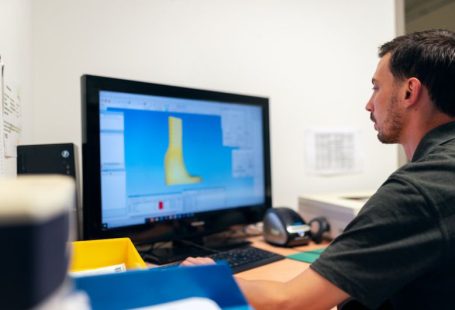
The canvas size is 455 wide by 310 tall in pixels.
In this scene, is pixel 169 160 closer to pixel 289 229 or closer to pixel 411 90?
pixel 289 229

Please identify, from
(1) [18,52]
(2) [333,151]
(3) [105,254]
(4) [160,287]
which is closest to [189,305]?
(4) [160,287]

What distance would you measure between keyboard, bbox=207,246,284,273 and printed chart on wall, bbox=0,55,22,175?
59 cm

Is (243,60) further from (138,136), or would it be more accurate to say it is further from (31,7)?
(31,7)

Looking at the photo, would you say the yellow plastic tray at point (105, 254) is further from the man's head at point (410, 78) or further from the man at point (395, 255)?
the man's head at point (410, 78)

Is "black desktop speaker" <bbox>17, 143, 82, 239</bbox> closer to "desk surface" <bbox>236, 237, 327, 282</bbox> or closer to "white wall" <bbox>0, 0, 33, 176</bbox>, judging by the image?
"white wall" <bbox>0, 0, 33, 176</bbox>

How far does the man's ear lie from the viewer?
0.86 m

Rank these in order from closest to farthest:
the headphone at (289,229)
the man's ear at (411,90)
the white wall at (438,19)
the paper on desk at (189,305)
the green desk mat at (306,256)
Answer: the paper on desk at (189,305)
the man's ear at (411,90)
the green desk mat at (306,256)
the headphone at (289,229)
the white wall at (438,19)

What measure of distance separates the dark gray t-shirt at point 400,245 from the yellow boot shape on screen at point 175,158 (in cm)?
60

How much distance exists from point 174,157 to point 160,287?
733mm

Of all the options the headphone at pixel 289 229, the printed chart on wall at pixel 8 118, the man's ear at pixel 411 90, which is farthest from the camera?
the headphone at pixel 289 229

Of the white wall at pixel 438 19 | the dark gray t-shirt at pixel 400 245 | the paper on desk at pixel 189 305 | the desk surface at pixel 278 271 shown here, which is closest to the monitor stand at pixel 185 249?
the desk surface at pixel 278 271

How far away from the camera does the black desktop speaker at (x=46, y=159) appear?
2.87ft

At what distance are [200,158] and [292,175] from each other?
23.7 inches

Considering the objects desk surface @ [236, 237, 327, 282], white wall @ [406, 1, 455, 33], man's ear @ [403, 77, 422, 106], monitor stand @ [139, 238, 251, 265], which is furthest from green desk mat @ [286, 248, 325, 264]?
white wall @ [406, 1, 455, 33]
